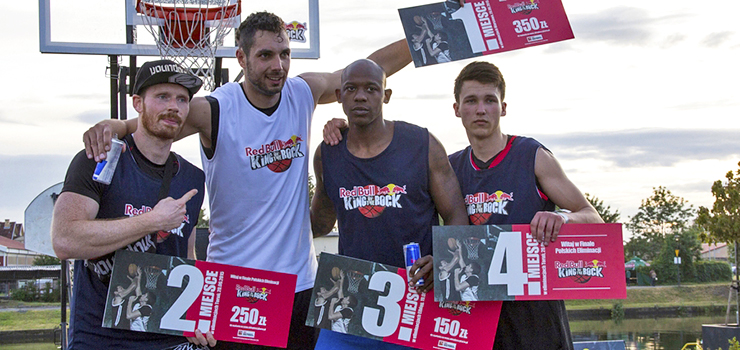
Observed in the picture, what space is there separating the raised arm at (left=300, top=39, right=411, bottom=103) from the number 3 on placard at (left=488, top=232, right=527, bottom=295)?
1597 millimetres

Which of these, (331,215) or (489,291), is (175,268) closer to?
(331,215)

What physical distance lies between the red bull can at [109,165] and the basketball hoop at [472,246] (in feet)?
6.03

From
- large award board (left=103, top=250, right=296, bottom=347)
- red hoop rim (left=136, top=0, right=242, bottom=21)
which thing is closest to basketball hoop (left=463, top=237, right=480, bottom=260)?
large award board (left=103, top=250, right=296, bottom=347)

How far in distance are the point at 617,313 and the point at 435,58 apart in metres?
34.9

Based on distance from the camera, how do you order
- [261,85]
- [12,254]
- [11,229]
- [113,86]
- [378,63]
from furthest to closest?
1. [11,229]
2. [12,254]
3. [113,86]
4. [378,63]
5. [261,85]

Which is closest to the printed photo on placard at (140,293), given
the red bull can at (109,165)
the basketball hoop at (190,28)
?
the red bull can at (109,165)

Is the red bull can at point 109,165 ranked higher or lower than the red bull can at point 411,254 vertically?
higher

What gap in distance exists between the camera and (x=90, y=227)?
3227 millimetres

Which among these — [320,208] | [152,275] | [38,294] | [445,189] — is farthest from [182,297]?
[38,294]

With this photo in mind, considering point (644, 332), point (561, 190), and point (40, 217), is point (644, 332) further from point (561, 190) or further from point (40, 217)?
point (561, 190)

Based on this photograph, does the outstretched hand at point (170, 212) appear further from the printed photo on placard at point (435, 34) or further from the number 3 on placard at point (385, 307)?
the printed photo on placard at point (435, 34)

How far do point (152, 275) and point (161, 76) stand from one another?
104 centimetres

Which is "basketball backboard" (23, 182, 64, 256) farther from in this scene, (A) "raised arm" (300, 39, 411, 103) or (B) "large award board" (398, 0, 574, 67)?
(B) "large award board" (398, 0, 574, 67)

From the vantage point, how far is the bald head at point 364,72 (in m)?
3.84
